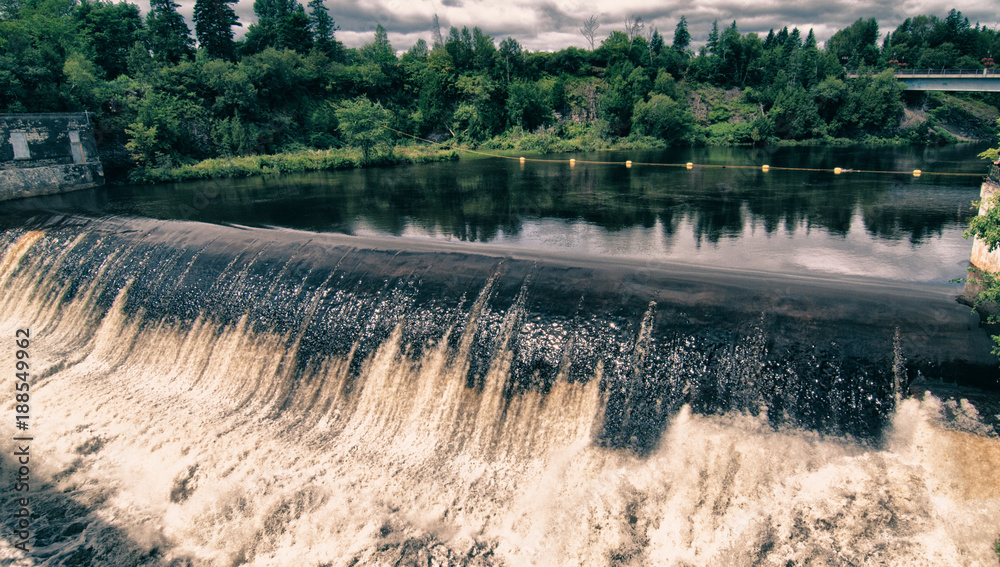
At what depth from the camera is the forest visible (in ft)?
108

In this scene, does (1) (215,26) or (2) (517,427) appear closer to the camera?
(2) (517,427)

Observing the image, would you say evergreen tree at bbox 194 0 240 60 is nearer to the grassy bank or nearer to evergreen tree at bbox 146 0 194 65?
evergreen tree at bbox 146 0 194 65

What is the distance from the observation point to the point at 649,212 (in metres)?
19.2

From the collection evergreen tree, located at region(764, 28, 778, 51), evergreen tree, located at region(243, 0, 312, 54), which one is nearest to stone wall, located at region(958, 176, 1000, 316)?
evergreen tree, located at region(243, 0, 312, 54)

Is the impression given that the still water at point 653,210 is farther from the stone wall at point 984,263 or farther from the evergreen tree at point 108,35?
the evergreen tree at point 108,35

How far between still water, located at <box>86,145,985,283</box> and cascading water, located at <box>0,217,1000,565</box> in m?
4.42

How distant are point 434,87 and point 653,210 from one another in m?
41.9

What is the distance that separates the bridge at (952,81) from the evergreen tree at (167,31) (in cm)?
7283

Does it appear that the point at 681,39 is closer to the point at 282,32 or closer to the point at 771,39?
the point at 771,39

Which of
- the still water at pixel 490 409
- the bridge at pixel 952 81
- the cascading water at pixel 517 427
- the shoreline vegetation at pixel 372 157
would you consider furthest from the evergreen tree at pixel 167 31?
the bridge at pixel 952 81

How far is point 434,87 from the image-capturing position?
55.2 meters

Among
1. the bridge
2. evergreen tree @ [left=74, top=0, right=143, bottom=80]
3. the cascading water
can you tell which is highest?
evergreen tree @ [left=74, top=0, right=143, bottom=80]

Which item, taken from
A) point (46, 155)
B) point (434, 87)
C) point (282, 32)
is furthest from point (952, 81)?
point (46, 155)

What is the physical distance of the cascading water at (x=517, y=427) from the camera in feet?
20.1
